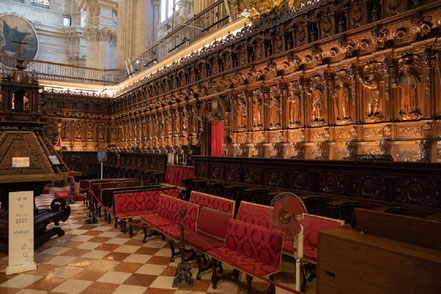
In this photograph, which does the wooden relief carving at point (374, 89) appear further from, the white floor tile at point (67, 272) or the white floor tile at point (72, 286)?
the white floor tile at point (67, 272)

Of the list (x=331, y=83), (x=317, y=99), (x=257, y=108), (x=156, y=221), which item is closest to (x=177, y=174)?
(x=257, y=108)

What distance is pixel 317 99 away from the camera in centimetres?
607

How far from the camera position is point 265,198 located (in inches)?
202

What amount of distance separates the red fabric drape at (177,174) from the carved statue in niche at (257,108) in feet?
8.38

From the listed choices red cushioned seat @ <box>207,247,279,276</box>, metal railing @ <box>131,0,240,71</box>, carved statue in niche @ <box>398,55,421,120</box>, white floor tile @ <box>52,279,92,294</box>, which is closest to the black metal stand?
red cushioned seat @ <box>207,247,279,276</box>

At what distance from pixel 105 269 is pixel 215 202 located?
1.79 m

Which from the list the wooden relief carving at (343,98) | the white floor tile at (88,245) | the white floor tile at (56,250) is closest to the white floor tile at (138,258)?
the white floor tile at (88,245)

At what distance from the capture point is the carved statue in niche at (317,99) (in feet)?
19.7

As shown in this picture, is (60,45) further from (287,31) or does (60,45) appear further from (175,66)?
(287,31)

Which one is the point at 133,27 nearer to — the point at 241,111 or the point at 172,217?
the point at 241,111

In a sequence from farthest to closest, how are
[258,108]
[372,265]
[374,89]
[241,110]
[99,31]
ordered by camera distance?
1. [99,31]
2. [241,110]
3. [258,108]
4. [374,89]
5. [372,265]

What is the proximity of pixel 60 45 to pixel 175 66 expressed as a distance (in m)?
24.5

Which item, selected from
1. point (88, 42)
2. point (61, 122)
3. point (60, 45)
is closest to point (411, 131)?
point (61, 122)

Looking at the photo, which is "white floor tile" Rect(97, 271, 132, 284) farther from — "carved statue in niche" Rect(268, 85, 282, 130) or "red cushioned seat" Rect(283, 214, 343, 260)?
"carved statue in niche" Rect(268, 85, 282, 130)
